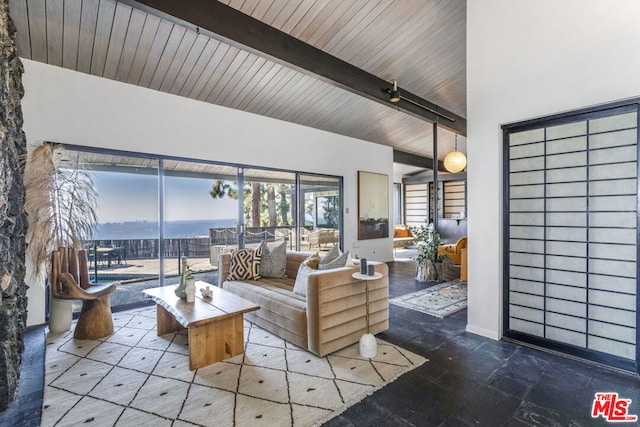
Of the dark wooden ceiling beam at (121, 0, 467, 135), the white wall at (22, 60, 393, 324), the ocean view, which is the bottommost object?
the ocean view

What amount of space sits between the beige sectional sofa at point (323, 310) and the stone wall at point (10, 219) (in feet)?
6.42

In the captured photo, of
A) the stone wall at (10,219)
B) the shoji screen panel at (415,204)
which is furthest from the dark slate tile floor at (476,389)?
the shoji screen panel at (415,204)

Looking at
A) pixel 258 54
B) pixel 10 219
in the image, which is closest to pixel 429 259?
pixel 258 54

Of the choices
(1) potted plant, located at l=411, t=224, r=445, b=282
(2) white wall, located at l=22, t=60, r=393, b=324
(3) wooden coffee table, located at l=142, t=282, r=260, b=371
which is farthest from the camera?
(1) potted plant, located at l=411, t=224, r=445, b=282

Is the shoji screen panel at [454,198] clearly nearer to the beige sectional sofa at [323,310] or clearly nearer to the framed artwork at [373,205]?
the framed artwork at [373,205]

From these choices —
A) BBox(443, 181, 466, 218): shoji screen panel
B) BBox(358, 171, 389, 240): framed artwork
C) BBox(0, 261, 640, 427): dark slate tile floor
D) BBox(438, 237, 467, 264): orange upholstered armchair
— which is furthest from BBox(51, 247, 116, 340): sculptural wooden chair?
BBox(443, 181, 466, 218): shoji screen panel

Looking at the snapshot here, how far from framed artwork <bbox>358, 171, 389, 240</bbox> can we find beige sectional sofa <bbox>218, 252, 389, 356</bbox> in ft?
13.4

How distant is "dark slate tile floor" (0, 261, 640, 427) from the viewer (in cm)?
192

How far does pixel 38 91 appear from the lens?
3543 millimetres

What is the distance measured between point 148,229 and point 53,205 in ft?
4.48

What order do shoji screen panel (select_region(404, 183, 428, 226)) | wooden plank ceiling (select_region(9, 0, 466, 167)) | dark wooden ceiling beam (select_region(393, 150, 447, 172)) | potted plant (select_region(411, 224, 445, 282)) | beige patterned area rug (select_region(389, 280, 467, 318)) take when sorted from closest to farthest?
wooden plank ceiling (select_region(9, 0, 466, 167))
beige patterned area rug (select_region(389, 280, 467, 318))
potted plant (select_region(411, 224, 445, 282))
dark wooden ceiling beam (select_region(393, 150, 447, 172))
shoji screen panel (select_region(404, 183, 428, 226))

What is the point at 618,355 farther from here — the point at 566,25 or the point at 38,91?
the point at 38,91

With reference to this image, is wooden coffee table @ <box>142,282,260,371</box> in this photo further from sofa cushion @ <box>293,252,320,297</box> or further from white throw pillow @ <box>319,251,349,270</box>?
white throw pillow @ <box>319,251,349,270</box>

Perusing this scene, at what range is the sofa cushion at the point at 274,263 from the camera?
4105 mm
